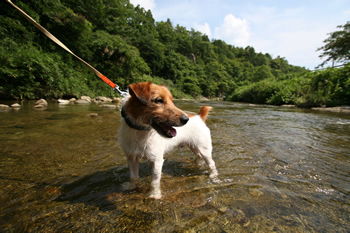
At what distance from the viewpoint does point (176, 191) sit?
7.63ft

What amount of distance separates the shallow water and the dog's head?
931 millimetres

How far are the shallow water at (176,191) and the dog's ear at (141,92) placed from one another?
127cm

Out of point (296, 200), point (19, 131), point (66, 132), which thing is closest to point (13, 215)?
point (296, 200)

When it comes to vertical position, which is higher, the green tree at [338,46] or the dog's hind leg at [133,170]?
the green tree at [338,46]

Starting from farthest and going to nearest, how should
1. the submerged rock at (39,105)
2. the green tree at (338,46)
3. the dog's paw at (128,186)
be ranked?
the green tree at (338,46), the submerged rock at (39,105), the dog's paw at (128,186)

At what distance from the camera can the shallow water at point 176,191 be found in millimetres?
1696

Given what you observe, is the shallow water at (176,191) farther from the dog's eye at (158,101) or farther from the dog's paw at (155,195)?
the dog's eye at (158,101)

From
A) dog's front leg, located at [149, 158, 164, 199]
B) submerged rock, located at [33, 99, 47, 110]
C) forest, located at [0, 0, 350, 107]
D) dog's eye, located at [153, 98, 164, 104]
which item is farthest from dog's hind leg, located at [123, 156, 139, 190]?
forest, located at [0, 0, 350, 107]

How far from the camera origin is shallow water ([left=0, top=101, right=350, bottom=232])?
1.70 meters

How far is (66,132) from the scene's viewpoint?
5008 millimetres

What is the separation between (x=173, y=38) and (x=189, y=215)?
89158 mm

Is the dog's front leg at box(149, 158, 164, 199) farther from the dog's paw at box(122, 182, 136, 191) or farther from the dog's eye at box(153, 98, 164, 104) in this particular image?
the dog's eye at box(153, 98, 164, 104)

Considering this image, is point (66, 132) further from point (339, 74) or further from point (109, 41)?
point (109, 41)

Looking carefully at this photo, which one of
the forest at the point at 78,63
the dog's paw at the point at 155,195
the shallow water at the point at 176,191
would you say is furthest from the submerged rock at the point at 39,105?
the dog's paw at the point at 155,195
